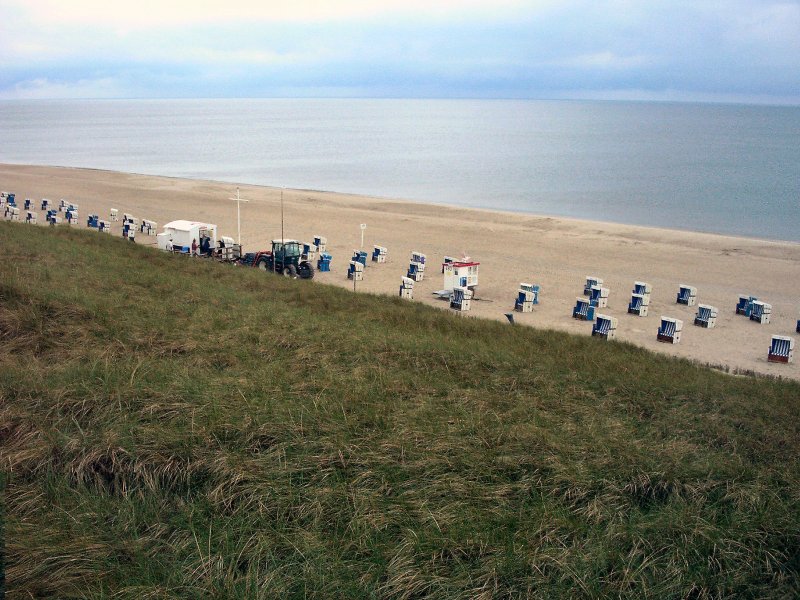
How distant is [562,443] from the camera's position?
6.04 meters

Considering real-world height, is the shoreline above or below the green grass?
below

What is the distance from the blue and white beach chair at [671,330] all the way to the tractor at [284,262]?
33.6ft

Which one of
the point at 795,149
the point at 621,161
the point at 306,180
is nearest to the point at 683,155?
the point at 621,161

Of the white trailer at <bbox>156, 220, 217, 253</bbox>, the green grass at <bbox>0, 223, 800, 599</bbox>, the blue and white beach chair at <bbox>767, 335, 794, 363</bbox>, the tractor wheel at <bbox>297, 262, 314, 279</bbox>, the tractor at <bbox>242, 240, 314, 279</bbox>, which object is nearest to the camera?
the green grass at <bbox>0, 223, 800, 599</bbox>

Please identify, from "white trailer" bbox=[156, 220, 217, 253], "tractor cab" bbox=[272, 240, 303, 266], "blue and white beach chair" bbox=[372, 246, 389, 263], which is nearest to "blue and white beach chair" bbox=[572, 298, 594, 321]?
"tractor cab" bbox=[272, 240, 303, 266]

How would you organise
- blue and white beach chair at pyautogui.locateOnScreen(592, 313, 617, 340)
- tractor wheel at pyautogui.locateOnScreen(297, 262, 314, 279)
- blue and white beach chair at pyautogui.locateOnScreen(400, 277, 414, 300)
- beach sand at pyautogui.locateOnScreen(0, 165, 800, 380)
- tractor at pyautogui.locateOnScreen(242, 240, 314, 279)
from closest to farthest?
1. blue and white beach chair at pyautogui.locateOnScreen(592, 313, 617, 340)
2. beach sand at pyautogui.locateOnScreen(0, 165, 800, 380)
3. blue and white beach chair at pyautogui.locateOnScreen(400, 277, 414, 300)
4. tractor at pyautogui.locateOnScreen(242, 240, 314, 279)
5. tractor wheel at pyautogui.locateOnScreen(297, 262, 314, 279)

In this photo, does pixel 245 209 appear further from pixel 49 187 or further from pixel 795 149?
pixel 795 149

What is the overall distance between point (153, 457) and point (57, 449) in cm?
74

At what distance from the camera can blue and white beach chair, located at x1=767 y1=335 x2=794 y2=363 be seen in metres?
15.9

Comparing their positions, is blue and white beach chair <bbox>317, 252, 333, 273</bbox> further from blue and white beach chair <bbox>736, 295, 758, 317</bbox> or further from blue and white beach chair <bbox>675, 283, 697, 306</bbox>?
blue and white beach chair <bbox>736, 295, 758, 317</bbox>

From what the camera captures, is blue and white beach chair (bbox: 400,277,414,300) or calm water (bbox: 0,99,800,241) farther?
calm water (bbox: 0,99,800,241)

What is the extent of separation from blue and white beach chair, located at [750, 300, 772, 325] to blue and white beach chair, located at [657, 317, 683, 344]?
12.6ft

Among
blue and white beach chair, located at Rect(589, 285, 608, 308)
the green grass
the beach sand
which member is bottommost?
the beach sand

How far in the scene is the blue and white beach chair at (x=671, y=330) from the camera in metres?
16.8
